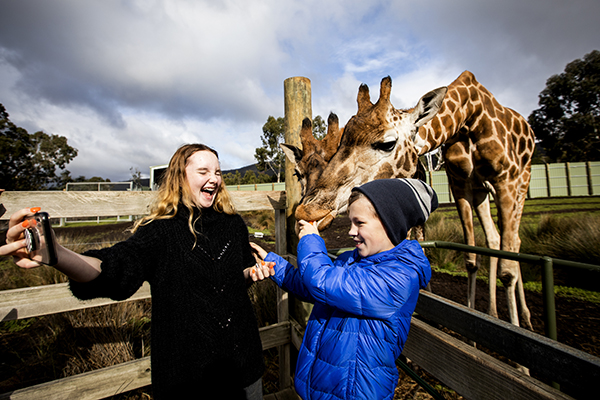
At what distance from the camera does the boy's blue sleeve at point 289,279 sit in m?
1.65

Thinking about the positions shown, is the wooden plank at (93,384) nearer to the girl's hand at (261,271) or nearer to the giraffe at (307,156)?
the girl's hand at (261,271)

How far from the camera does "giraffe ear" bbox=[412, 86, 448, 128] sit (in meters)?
2.73

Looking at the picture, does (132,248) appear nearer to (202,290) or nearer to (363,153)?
(202,290)

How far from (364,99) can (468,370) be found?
2398mm

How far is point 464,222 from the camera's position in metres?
3.88

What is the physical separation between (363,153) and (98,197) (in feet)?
7.51

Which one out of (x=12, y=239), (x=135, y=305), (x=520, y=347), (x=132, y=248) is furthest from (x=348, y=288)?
(x=135, y=305)

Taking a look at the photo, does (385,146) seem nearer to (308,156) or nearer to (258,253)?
(308,156)

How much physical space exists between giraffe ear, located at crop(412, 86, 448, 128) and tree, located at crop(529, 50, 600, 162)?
3346 centimetres

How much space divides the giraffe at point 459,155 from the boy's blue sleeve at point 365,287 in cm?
69

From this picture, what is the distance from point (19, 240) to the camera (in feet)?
2.96

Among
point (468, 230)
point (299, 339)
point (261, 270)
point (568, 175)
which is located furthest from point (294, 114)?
point (568, 175)

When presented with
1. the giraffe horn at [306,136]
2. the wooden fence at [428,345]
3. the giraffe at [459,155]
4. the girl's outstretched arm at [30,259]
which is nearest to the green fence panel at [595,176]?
the giraffe at [459,155]

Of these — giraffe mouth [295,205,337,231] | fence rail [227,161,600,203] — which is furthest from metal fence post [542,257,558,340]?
fence rail [227,161,600,203]
